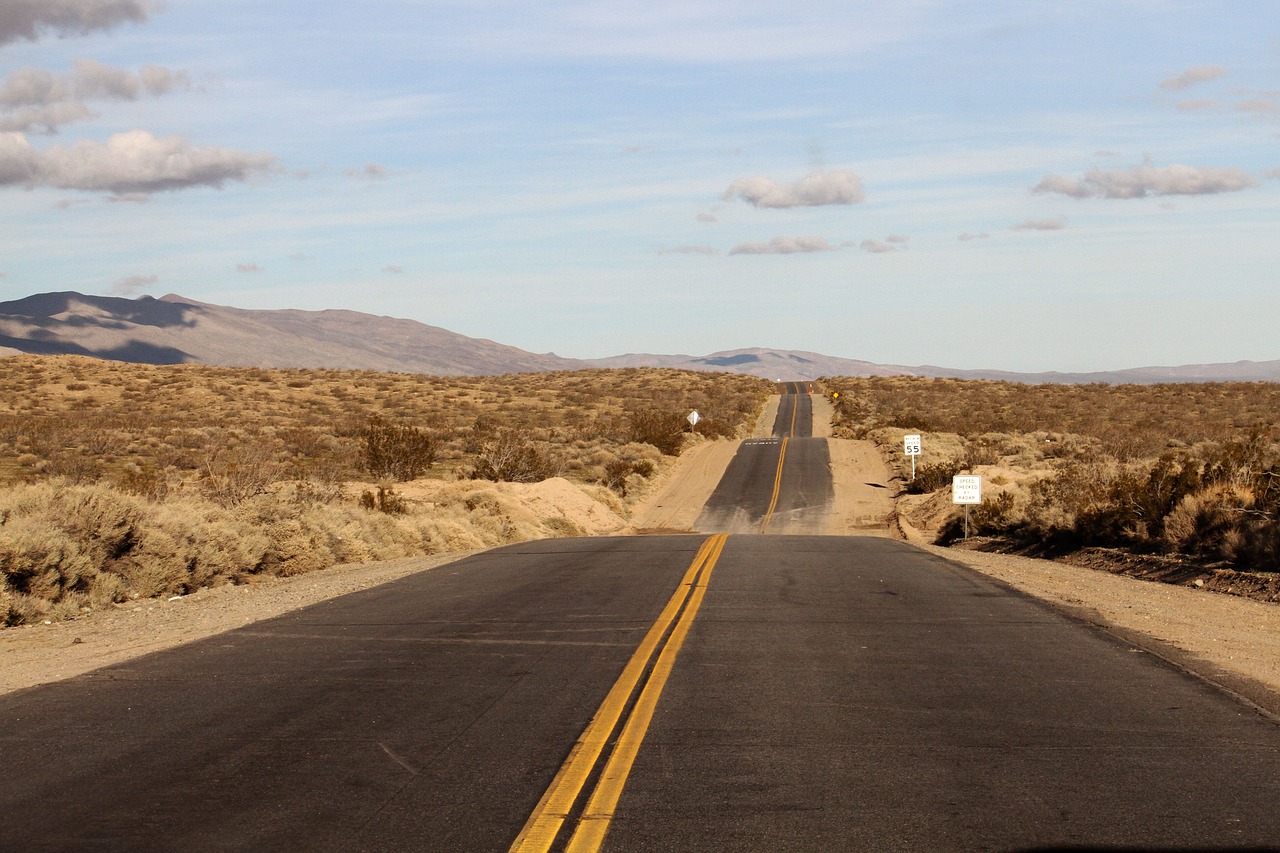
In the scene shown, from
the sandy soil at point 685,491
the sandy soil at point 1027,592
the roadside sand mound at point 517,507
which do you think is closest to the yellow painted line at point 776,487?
the sandy soil at point 685,491

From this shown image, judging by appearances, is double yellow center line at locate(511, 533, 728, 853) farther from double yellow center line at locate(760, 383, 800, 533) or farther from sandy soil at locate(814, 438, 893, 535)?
sandy soil at locate(814, 438, 893, 535)

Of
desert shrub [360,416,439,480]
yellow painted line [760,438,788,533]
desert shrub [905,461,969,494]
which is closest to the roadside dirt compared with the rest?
desert shrub [360,416,439,480]

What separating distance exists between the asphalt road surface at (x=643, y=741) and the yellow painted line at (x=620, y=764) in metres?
0.03

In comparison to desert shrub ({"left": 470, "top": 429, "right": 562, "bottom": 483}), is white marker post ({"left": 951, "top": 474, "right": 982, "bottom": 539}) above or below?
above

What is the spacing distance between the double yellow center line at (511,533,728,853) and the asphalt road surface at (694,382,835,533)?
2745 centimetres

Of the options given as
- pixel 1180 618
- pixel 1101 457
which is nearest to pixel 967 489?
pixel 1180 618

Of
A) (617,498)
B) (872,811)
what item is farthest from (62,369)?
(872,811)

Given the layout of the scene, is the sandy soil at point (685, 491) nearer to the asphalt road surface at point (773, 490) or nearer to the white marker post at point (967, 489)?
the asphalt road surface at point (773, 490)

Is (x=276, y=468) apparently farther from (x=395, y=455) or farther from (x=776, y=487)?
(x=776, y=487)

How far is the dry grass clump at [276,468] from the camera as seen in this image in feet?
48.4

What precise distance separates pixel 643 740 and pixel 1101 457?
3836cm

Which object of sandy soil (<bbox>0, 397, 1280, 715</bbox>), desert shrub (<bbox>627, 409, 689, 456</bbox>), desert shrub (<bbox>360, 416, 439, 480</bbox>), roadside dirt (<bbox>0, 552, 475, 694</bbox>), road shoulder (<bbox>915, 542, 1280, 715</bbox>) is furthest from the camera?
Answer: desert shrub (<bbox>627, 409, 689, 456</bbox>)

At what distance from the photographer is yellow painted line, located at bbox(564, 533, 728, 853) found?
4922 millimetres

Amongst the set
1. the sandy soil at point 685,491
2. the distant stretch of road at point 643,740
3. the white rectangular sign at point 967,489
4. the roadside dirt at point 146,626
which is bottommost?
the sandy soil at point 685,491
